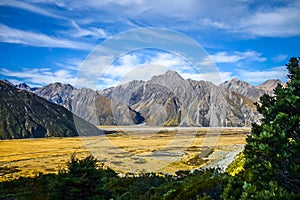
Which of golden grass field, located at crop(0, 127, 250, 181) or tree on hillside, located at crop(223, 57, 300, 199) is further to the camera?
golden grass field, located at crop(0, 127, 250, 181)

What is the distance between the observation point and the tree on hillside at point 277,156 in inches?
215

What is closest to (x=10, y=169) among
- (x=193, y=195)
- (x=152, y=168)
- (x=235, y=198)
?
(x=152, y=168)

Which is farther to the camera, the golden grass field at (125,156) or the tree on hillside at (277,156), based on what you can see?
the golden grass field at (125,156)

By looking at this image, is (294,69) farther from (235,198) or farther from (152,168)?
(152,168)

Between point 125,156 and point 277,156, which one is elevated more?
point 277,156

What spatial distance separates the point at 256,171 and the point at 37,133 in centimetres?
20736

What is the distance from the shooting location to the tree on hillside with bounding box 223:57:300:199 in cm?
546

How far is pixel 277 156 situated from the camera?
5578 mm

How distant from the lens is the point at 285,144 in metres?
5.63

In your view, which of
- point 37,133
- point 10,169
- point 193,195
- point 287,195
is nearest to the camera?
point 287,195

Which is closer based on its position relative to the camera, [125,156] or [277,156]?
[277,156]

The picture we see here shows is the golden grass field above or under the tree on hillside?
under

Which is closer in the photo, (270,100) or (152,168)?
(270,100)

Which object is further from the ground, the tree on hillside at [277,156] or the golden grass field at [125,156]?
the tree on hillside at [277,156]
